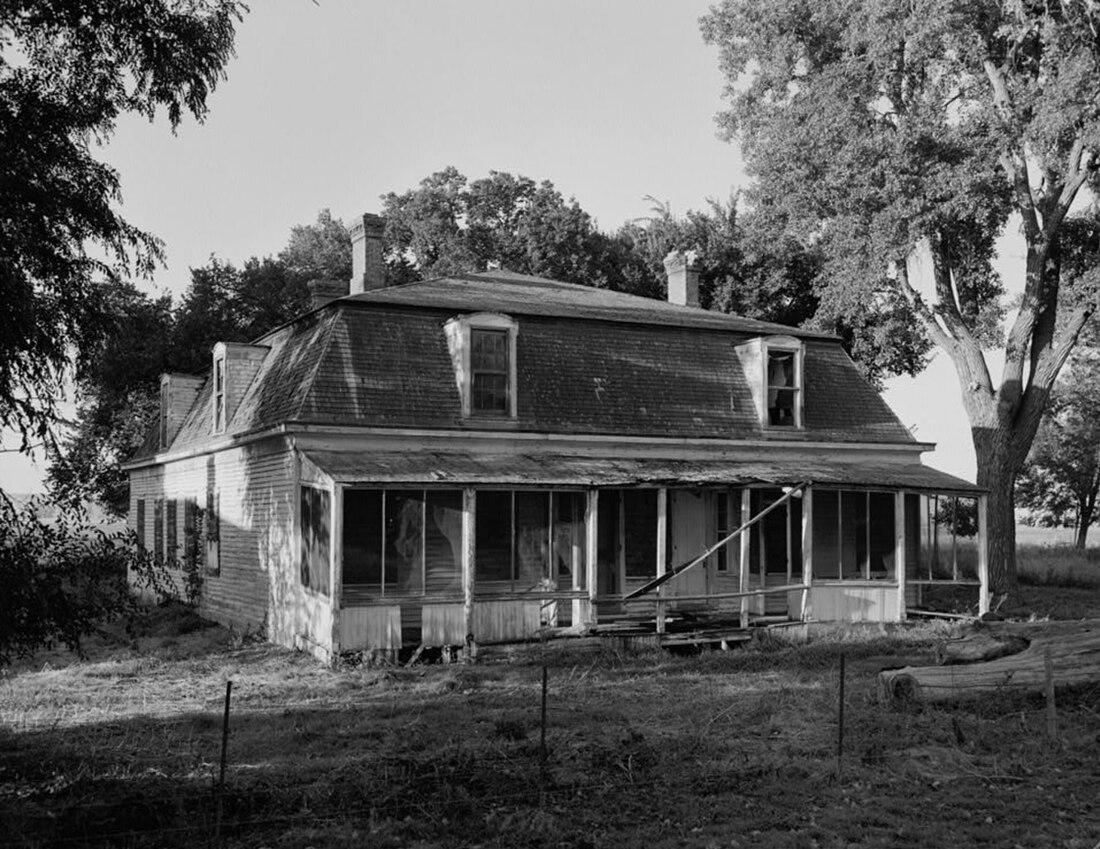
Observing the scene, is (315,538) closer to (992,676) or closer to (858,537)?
(992,676)

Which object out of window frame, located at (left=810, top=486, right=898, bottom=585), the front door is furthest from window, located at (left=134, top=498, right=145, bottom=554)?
window frame, located at (left=810, top=486, right=898, bottom=585)

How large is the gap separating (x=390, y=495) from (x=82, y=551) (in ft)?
29.6

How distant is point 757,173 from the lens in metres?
30.5

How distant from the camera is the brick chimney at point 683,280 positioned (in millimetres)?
28562

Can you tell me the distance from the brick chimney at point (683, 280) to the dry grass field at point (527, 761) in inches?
555

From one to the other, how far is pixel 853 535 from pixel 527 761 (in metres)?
15.1

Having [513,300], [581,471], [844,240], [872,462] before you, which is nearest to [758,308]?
[844,240]

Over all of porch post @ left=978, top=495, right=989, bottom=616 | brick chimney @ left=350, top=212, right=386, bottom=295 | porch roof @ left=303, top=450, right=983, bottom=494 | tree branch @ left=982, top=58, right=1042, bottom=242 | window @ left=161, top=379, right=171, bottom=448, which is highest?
tree branch @ left=982, top=58, right=1042, bottom=242

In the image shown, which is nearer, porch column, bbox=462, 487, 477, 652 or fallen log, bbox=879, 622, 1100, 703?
fallen log, bbox=879, 622, 1100, 703

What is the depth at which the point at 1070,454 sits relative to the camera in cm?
4972

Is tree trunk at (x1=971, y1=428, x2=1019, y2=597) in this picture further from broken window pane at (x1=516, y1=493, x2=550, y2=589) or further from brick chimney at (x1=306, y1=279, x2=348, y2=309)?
brick chimney at (x1=306, y1=279, x2=348, y2=309)

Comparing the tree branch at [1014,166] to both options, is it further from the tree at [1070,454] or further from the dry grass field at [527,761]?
the tree at [1070,454]

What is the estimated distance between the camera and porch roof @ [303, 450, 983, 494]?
671 inches

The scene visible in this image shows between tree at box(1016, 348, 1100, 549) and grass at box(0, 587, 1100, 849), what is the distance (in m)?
38.8
